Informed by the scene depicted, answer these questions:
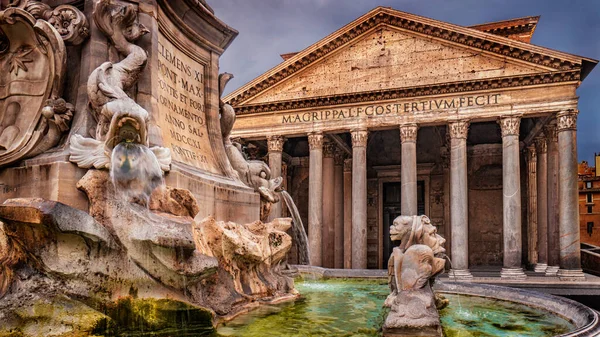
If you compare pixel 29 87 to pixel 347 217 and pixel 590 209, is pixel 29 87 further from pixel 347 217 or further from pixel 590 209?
pixel 590 209

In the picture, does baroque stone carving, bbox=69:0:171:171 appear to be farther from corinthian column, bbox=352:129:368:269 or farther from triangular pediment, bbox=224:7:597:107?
triangular pediment, bbox=224:7:597:107

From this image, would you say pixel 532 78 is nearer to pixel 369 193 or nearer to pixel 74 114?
pixel 369 193

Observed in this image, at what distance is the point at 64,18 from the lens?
163 inches

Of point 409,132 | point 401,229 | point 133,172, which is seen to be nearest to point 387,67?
point 409,132

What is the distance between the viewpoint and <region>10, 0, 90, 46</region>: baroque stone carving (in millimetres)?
4098

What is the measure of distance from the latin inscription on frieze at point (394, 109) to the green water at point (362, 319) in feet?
47.8

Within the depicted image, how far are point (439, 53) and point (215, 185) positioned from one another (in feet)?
56.4

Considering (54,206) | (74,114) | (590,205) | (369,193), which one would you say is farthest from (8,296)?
(590,205)

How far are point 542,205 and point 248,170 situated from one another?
1906 cm

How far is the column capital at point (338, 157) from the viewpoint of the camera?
82.7ft

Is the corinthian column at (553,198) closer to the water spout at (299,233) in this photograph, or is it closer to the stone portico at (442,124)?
the stone portico at (442,124)

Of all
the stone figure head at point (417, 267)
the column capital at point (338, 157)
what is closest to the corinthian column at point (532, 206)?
the column capital at point (338, 157)

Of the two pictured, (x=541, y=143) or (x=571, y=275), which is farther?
(x=541, y=143)

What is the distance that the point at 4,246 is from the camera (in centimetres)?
306
